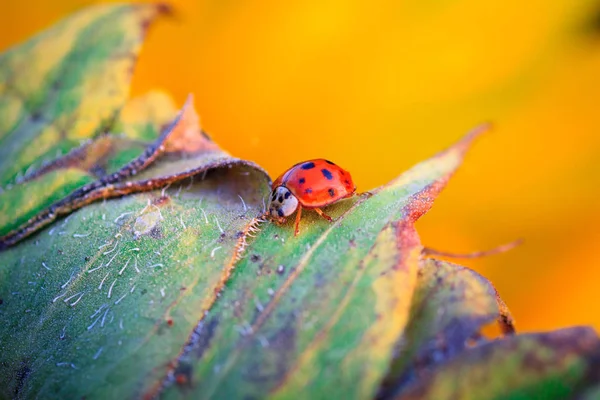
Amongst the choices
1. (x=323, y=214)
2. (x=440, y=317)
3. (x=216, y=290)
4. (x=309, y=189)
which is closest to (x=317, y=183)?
(x=309, y=189)

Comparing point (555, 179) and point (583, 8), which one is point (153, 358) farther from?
point (583, 8)

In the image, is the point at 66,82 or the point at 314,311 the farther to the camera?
the point at 66,82

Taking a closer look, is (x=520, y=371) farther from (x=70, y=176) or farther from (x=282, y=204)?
(x=70, y=176)

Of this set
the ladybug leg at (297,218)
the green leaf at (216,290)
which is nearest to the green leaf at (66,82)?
the green leaf at (216,290)

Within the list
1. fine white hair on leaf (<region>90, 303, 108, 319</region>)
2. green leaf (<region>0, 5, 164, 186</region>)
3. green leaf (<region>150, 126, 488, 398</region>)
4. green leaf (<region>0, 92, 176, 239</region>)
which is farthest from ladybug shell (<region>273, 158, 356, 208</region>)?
green leaf (<region>0, 5, 164, 186</region>)

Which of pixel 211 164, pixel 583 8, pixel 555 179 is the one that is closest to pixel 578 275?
pixel 555 179

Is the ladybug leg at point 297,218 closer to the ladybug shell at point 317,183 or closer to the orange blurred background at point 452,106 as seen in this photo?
the ladybug shell at point 317,183

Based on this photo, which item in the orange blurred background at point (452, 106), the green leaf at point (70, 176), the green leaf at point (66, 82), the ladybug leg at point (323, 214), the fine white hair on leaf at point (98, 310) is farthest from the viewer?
the orange blurred background at point (452, 106)
